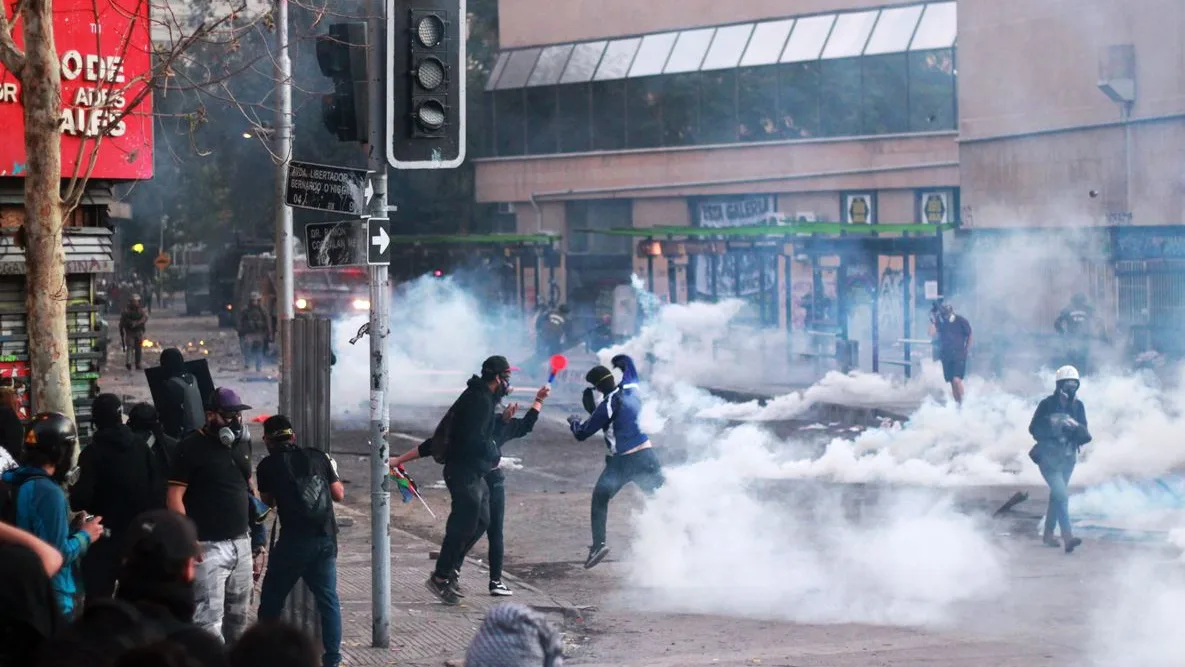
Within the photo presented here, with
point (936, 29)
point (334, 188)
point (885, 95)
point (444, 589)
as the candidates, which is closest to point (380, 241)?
point (334, 188)

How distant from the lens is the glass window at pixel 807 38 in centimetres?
4103

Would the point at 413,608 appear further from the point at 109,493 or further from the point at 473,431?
the point at 109,493

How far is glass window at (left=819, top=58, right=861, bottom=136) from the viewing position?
40219 millimetres

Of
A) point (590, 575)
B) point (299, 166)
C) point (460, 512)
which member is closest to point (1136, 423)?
point (590, 575)

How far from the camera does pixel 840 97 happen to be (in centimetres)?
4056

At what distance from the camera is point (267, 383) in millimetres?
29266

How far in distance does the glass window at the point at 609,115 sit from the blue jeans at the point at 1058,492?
3512 cm

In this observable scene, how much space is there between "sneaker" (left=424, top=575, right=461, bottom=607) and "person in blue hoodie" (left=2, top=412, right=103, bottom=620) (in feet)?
12.4

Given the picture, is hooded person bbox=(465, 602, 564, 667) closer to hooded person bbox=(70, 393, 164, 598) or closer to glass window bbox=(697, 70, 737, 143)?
hooded person bbox=(70, 393, 164, 598)

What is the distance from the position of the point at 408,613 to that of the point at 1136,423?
9651 mm

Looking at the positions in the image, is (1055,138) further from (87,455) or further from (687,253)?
(87,455)

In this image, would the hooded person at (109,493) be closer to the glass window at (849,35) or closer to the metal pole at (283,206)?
the metal pole at (283,206)

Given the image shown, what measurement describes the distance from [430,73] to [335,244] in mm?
1095

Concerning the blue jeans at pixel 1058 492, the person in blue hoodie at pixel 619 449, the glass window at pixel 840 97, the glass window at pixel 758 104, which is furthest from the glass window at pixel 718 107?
the person in blue hoodie at pixel 619 449
